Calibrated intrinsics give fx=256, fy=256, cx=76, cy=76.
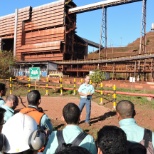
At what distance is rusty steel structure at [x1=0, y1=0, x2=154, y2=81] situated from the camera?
117 ft

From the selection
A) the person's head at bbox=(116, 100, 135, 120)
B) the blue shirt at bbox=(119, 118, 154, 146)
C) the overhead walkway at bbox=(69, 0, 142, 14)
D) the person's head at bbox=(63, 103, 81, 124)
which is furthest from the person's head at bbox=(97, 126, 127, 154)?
the overhead walkway at bbox=(69, 0, 142, 14)

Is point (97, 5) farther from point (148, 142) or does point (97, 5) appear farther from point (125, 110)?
point (148, 142)

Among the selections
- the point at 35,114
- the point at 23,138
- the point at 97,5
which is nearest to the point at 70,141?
the point at 23,138

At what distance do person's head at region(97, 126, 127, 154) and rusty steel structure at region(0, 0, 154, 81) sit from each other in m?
30.8

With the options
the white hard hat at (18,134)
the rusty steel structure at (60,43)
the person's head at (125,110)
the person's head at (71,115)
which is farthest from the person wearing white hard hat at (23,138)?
the rusty steel structure at (60,43)

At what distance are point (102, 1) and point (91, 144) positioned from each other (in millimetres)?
36717

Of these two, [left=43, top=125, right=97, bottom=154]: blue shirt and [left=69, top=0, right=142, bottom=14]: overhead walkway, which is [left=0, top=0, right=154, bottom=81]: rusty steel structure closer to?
[left=69, top=0, right=142, bottom=14]: overhead walkway

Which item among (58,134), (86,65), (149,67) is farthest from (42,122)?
(86,65)

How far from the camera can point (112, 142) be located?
213 cm

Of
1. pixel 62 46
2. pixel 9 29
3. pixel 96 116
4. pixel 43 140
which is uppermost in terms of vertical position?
pixel 9 29

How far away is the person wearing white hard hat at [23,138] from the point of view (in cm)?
218

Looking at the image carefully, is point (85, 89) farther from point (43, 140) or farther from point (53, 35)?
point (53, 35)

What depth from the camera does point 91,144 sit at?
2809 mm

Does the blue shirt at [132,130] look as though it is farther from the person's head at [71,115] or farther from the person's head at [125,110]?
the person's head at [71,115]
